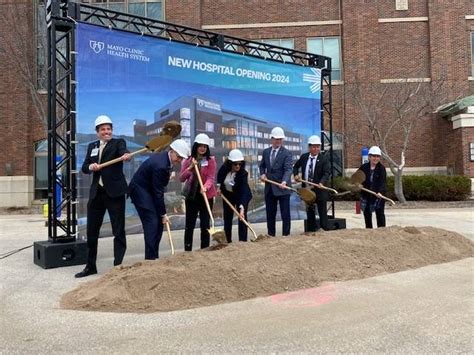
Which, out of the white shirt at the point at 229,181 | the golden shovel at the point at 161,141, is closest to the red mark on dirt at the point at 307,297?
the golden shovel at the point at 161,141

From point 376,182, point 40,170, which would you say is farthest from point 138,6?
point 376,182

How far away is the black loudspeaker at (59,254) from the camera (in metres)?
7.35

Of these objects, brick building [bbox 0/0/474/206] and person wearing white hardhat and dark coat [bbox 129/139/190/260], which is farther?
brick building [bbox 0/0/474/206]

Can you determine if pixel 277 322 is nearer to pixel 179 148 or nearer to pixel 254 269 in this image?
pixel 254 269

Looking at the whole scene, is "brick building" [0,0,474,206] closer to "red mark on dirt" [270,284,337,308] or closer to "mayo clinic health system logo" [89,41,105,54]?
"mayo clinic health system logo" [89,41,105,54]

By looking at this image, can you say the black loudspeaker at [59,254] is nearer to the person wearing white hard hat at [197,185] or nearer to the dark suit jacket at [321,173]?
the person wearing white hard hat at [197,185]

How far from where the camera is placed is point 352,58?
2547 cm

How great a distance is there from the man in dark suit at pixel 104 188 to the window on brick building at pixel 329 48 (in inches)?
822

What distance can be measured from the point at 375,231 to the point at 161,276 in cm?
416

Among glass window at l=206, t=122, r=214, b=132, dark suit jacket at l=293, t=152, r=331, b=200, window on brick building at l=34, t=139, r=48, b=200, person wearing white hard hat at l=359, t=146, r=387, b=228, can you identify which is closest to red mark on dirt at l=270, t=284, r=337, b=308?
dark suit jacket at l=293, t=152, r=331, b=200

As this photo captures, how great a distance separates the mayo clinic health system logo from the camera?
311 inches

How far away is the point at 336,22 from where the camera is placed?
25.9 metres

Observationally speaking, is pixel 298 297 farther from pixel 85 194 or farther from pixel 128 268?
pixel 85 194

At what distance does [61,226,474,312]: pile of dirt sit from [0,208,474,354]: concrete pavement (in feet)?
0.67
